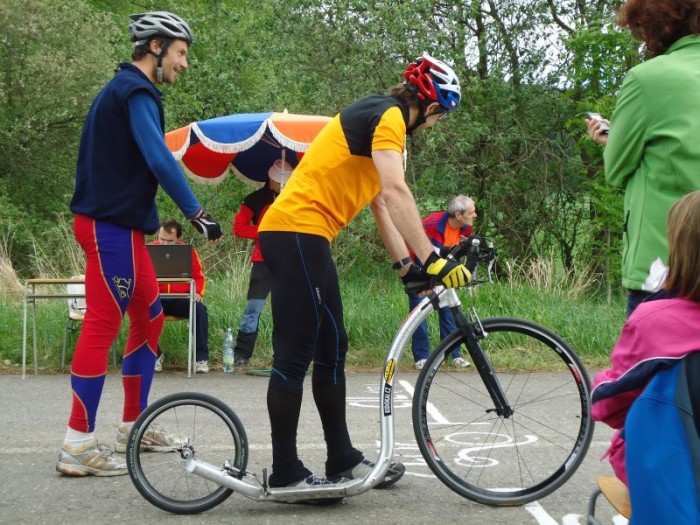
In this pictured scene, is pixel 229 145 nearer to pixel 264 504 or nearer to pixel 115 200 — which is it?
pixel 115 200

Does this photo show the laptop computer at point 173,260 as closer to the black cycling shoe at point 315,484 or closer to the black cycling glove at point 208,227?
the black cycling glove at point 208,227

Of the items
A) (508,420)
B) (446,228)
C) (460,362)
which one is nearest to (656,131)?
(460,362)

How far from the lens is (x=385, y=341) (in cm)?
984

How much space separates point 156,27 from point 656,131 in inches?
→ 110

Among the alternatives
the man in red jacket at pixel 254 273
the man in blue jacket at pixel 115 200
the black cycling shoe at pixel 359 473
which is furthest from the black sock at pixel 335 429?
the man in red jacket at pixel 254 273

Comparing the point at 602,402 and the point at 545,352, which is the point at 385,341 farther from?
the point at 602,402

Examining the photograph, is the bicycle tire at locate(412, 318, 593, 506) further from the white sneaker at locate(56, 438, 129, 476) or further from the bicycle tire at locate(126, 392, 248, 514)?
the white sneaker at locate(56, 438, 129, 476)

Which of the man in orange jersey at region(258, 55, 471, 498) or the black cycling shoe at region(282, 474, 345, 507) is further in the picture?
the black cycling shoe at region(282, 474, 345, 507)

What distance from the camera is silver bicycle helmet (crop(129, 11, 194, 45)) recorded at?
5254mm

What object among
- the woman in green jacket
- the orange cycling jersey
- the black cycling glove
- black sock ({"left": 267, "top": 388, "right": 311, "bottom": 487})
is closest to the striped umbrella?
the black cycling glove

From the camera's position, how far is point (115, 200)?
5.19m

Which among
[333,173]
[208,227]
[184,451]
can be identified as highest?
[333,173]

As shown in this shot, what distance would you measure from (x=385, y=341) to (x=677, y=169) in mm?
6492

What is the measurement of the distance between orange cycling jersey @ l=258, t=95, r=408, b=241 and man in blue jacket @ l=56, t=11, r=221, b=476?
2.45 ft
